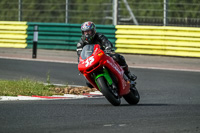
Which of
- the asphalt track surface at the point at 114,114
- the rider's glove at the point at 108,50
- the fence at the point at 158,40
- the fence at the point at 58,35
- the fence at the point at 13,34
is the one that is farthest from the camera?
the fence at the point at 13,34

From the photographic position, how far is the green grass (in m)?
10.2

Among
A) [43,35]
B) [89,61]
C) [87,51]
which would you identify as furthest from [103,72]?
[43,35]

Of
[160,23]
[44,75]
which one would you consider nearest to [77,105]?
[44,75]

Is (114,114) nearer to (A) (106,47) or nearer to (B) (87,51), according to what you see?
(B) (87,51)

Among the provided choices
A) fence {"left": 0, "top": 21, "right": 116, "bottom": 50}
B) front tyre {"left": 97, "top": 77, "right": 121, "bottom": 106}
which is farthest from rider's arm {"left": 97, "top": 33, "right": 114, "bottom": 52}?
fence {"left": 0, "top": 21, "right": 116, "bottom": 50}

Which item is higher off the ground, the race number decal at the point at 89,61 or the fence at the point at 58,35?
the fence at the point at 58,35

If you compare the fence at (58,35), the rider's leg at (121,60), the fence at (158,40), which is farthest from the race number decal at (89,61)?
the fence at (58,35)

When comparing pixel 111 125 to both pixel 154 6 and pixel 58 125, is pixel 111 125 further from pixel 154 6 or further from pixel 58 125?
pixel 154 6

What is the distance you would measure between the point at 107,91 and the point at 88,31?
4.21 ft

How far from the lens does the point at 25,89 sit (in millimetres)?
10711

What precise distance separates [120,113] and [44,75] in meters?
6.84

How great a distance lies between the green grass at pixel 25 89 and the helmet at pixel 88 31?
5.64ft

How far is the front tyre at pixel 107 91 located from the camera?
8398 millimetres

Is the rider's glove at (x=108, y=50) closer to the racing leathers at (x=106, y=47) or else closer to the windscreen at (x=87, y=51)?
the racing leathers at (x=106, y=47)
